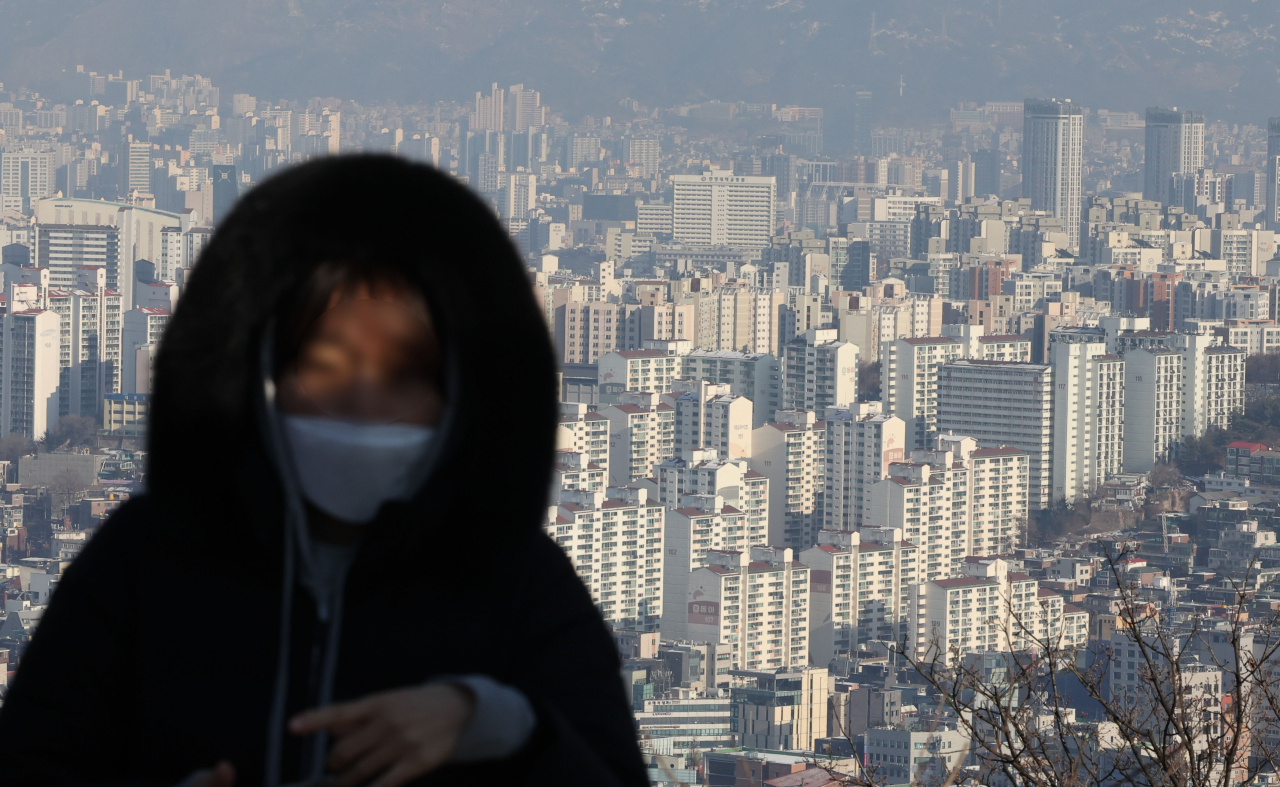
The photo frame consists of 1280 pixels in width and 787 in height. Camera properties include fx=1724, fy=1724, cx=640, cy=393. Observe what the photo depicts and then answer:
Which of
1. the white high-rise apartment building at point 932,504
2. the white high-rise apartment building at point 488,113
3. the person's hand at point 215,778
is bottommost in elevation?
the white high-rise apartment building at point 932,504

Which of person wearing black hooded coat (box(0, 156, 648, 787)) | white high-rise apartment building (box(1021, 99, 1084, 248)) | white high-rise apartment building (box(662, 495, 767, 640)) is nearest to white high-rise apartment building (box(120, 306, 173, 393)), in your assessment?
white high-rise apartment building (box(662, 495, 767, 640))

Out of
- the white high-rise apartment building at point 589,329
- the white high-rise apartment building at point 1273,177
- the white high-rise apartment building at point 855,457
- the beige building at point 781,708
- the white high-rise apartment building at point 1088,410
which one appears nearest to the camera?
the beige building at point 781,708

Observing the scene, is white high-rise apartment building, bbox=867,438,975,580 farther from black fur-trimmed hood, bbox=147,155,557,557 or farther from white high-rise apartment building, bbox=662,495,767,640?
black fur-trimmed hood, bbox=147,155,557,557

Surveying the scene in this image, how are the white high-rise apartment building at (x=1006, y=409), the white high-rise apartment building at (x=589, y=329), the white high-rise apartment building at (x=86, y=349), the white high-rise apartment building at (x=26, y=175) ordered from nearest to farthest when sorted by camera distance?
the white high-rise apartment building at (x=1006, y=409)
the white high-rise apartment building at (x=86, y=349)
the white high-rise apartment building at (x=589, y=329)
the white high-rise apartment building at (x=26, y=175)

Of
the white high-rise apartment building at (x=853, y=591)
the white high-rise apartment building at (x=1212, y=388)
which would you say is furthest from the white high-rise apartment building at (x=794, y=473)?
the white high-rise apartment building at (x=1212, y=388)

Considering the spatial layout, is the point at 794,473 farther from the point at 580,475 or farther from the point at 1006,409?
the point at 1006,409

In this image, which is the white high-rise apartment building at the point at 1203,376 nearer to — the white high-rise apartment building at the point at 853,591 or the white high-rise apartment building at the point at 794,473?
the white high-rise apartment building at the point at 794,473

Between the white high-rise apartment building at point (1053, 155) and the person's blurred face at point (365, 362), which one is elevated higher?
the white high-rise apartment building at point (1053, 155)

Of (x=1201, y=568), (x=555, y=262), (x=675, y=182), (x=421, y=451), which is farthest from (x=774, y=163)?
(x=421, y=451)

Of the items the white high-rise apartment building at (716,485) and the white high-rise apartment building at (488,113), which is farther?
the white high-rise apartment building at (488,113)
